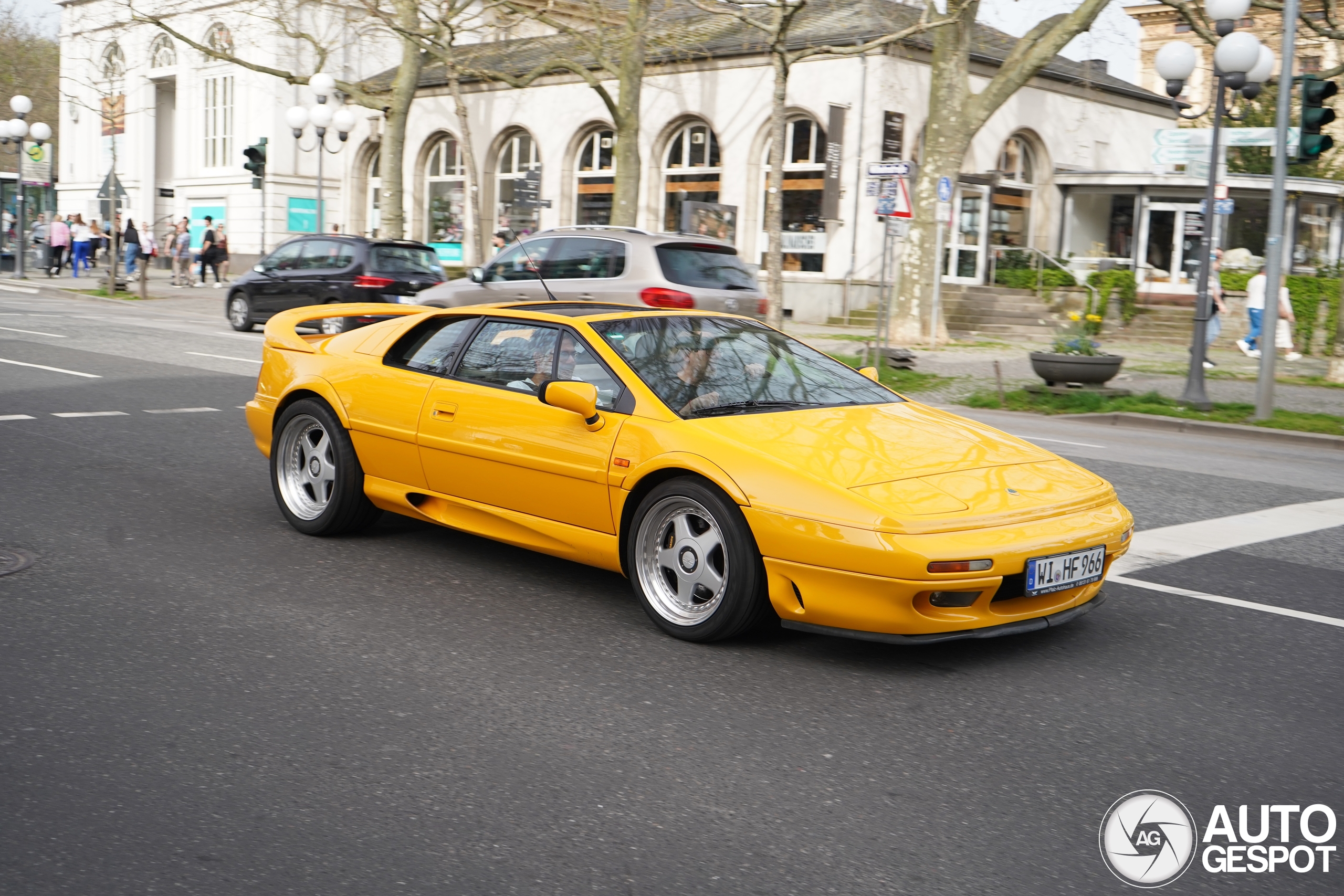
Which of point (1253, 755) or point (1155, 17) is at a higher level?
point (1155, 17)

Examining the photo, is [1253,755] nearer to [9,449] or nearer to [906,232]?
[9,449]

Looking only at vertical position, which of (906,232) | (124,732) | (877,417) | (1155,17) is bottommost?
(124,732)

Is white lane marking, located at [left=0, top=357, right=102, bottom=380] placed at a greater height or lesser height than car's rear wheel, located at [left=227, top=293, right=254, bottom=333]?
lesser

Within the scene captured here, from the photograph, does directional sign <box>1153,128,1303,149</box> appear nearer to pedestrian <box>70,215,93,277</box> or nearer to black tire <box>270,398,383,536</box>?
black tire <box>270,398,383,536</box>

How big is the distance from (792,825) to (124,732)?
2.04m

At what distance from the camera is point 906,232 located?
23781 mm

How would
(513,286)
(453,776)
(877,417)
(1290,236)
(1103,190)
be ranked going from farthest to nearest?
(1103,190), (1290,236), (513,286), (877,417), (453,776)

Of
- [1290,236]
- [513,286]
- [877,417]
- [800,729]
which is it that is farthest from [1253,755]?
[1290,236]

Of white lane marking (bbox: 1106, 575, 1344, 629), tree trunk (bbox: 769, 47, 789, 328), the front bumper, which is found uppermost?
tree trunk (bbox: 769, 47, 789, 328)

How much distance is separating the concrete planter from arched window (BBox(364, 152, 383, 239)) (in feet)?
109

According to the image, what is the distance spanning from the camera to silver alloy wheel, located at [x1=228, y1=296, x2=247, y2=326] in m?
22.4

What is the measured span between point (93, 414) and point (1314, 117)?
1256 cm

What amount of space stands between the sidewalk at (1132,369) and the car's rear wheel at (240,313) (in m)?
Answer: 9.32

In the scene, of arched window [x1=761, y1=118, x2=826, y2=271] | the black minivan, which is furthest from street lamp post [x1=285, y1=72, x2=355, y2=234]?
arched window [x1=761, y1=118, x2=826, y2=271]
